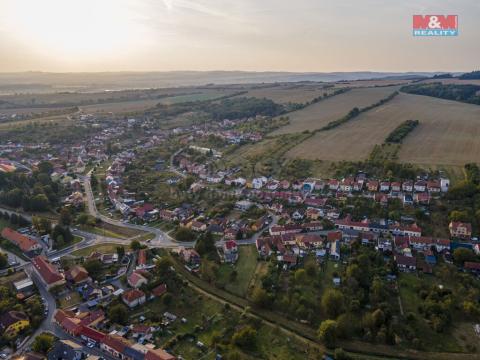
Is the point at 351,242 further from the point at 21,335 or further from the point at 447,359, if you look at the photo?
the point at 21,335

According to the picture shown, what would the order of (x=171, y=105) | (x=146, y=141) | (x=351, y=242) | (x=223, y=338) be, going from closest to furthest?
1. (x=223, y=338)
2. (x=351, y=242)
3. (x=146, y=141)
4. (x=171, y=105)

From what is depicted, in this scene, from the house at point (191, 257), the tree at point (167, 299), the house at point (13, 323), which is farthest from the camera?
the house at point (191, 257)

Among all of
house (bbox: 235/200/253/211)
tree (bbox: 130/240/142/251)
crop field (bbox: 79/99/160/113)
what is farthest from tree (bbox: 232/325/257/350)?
crop field (bbox: 79/99/160/113)

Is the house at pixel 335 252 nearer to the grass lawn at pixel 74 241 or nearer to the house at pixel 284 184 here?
the house at pixel 284 184

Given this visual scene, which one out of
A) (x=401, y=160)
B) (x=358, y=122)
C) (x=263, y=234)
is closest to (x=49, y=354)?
(x=263, y=234)

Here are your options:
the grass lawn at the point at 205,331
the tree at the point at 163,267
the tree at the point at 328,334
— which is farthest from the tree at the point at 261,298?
the tree at the point at 163,267

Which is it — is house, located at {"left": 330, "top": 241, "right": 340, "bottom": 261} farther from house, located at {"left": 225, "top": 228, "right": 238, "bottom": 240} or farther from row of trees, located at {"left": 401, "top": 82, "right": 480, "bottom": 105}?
row of trees, located at {"left": 401, "top": 82, "right": 480, "bottom": 105}
